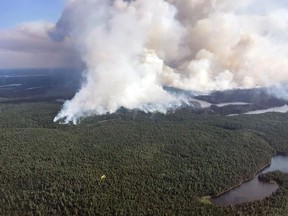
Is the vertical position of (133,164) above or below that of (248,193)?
above

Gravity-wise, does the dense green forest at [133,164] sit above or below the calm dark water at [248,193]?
above

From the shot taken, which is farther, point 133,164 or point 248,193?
point 133,164

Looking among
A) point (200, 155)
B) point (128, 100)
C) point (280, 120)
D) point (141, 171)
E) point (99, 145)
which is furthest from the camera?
point (128, 100)

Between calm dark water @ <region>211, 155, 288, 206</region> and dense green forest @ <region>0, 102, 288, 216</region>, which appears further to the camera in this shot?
calm dark water @ <region>211, 155, 288, 206</region>

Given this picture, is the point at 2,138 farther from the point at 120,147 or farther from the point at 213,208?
the point at 213,208

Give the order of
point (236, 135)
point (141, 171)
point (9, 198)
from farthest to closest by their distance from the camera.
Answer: point (236, 135) → point (141, 171) → point (9, 198)

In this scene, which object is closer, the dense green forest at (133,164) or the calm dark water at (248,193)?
the dense green forest at (133,164)

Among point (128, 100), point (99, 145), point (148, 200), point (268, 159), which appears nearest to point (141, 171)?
point (148, 200)

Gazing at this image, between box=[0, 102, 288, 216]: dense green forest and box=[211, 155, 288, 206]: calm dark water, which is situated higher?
box=[0, 102, 288, 216]: dense green forest
